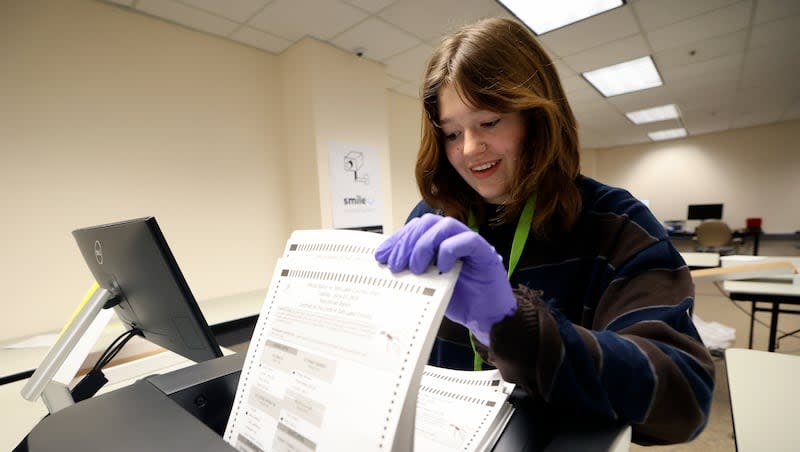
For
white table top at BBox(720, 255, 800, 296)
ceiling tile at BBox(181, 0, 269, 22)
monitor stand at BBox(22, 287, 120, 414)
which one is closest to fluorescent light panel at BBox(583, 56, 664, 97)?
white table top at BBox(720, 255, 800, 296)

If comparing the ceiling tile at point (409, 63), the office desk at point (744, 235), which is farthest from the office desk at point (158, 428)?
the office desk at point (744, 235)

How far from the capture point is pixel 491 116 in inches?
27.2

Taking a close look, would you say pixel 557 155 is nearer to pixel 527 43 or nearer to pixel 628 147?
pixel 527 43

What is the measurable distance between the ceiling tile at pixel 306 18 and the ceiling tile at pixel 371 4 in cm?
4

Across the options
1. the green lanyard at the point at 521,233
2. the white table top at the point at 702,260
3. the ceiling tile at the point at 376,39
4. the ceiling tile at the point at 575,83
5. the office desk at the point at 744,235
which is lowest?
the office desk at the point at 744,235

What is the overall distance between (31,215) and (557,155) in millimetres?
2453

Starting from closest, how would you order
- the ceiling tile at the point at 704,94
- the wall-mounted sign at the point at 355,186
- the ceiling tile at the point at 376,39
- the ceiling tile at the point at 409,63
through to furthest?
the ceiling tile at the point at 376,39 → the wall-mounted sign at the point at 355,186 → the ceiling tile at the point at 409,63 → the ceiling tile at the point at 704,94

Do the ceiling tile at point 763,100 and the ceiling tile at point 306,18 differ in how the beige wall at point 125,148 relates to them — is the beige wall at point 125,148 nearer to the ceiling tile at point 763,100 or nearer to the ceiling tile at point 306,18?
the ceiling tile at point 306,18

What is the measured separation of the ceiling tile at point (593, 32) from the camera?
100.0 inches

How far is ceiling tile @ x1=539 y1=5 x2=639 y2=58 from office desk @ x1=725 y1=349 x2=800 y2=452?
242cm

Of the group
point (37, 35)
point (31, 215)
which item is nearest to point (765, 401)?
point (31, 215)

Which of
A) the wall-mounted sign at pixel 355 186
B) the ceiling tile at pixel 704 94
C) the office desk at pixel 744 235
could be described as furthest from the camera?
the office desk at pixel 744 235

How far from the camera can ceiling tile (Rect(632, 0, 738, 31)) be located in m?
2.41

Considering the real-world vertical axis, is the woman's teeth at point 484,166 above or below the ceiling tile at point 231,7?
below
